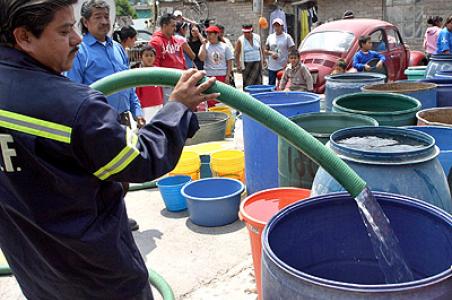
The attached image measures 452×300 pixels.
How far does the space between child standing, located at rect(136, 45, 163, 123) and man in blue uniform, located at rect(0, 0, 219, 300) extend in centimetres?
403

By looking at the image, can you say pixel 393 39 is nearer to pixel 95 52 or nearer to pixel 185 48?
pixel 185 48

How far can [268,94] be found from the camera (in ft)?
13.4

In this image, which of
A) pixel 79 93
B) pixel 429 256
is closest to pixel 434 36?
pixel 429 256

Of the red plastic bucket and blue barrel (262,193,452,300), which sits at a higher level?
blue barrel (262,193,452,300)

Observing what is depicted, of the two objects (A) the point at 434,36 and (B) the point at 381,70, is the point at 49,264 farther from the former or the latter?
(A) the point at 434,36

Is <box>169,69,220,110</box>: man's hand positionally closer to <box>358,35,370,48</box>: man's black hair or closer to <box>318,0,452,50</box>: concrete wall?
<box>358,35,370,48</box>: man's black hair

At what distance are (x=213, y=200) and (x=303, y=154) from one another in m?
1.23

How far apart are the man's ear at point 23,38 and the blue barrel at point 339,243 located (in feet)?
3.07

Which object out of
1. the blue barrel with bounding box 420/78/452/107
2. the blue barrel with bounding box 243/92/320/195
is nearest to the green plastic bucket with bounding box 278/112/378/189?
the blue barrel with bounding box 243/92/320/195

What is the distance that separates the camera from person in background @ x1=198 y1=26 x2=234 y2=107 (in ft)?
23.6

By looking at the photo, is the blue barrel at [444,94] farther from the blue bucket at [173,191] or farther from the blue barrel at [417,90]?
the blue bucket at [173,191]

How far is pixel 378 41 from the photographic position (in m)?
8.75

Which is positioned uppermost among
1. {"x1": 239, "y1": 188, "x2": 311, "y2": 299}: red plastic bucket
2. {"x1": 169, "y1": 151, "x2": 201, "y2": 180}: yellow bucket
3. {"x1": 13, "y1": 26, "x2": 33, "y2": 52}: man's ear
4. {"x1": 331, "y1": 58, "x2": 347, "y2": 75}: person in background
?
{"x1": 13, "y1": 26, "x2": 33, "y2": 52}: man's ear

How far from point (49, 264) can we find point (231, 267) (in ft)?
6.34
